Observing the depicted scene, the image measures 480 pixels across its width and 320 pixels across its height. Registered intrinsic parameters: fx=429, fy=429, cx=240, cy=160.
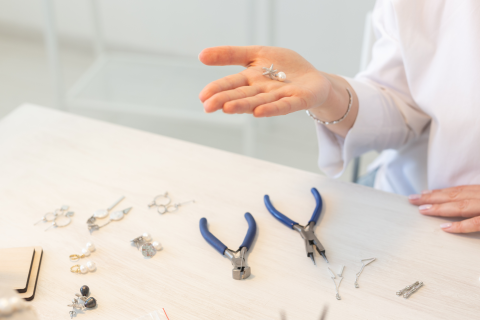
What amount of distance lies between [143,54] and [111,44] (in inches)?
13.6

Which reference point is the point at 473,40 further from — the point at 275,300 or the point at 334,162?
the point at 275,300

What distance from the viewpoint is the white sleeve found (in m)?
0.84

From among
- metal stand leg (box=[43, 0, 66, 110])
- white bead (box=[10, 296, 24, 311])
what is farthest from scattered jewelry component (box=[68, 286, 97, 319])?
metal stand leg (box=[43, 0, 66, 110])

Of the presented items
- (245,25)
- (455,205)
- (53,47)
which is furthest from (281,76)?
(53,47)

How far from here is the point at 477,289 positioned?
0.55 metres

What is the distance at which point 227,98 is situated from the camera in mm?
547

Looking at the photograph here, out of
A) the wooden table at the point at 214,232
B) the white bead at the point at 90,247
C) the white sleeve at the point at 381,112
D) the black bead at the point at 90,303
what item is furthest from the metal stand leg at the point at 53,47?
the black bead at the point at 90,303

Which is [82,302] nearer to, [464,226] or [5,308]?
[5,308]

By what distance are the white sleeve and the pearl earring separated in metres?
0.39

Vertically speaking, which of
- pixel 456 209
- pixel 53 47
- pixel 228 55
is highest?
pixel 228 55

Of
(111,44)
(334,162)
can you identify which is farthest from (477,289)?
(111,44)

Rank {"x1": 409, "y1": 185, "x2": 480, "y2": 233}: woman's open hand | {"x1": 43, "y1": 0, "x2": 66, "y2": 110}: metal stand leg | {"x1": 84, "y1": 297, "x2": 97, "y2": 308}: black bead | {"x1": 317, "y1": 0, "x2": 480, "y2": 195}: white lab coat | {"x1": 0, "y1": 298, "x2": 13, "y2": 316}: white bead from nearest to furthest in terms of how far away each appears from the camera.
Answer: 1. {"x1": 0, "y1": 298, "x2": 13, "y2": 316}: white bead
2. {"x1": 84, "y1": 297, "x2": 97, "y2": 308}: black bead
3. {"x1": 409, "y1": 185, "x2": 480, "y2": 233}: woman's open hand
4. {"x1": 317, "y1": 0, "x2": 480, "y2": 195}: white lab coat
5. {"x1": 43, "y1": 0, "x2": 66, "y2": 110}: metal stand leg

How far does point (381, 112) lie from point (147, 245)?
52 cm

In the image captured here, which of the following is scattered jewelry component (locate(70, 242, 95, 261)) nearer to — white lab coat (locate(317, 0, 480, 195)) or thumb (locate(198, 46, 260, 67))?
thumb (locate(198, 46, 260, 67))
